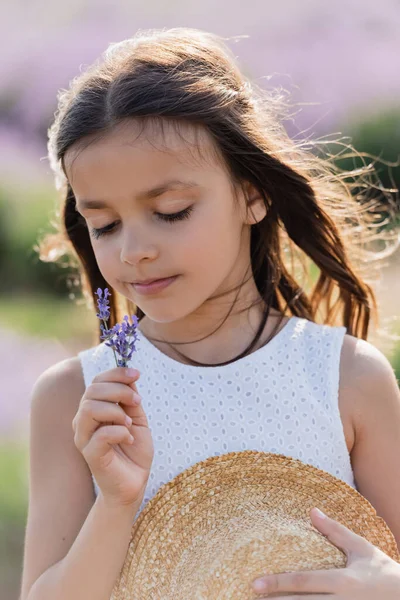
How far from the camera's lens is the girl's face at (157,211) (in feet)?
6.86

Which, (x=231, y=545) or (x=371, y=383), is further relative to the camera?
Result: (x=371, y=383)

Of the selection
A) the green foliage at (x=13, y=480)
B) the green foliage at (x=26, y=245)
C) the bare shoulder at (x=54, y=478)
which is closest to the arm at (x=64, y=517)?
the bare shoulder at (x=54, y=478)

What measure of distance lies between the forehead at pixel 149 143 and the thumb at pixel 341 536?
802mm

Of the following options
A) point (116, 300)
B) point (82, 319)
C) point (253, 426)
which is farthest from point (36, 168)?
point (253, 426)

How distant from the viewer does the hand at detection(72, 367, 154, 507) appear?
6.10 ft

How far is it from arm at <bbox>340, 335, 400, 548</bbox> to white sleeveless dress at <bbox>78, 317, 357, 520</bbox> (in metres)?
0.04

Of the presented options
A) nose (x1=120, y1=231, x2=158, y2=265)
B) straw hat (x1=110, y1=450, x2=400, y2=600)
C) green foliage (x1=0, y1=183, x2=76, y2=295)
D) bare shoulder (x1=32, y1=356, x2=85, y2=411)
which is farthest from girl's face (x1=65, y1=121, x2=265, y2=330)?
green foliage (x1=0, y1=183, x2=76, y2=295)

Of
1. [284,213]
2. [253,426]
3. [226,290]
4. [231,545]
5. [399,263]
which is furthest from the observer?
[399,263]

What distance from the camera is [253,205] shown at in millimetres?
2406

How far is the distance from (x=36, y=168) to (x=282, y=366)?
5.66 metres

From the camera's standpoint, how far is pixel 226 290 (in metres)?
2.44

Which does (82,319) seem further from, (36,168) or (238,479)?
(238,479)

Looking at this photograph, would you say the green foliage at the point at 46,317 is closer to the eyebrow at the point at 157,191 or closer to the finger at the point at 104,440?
the eyebrow at the point at 157,191

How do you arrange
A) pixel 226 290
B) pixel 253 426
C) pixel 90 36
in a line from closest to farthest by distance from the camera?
pixel 253 426
pixel 226 290
pixel 90 36
